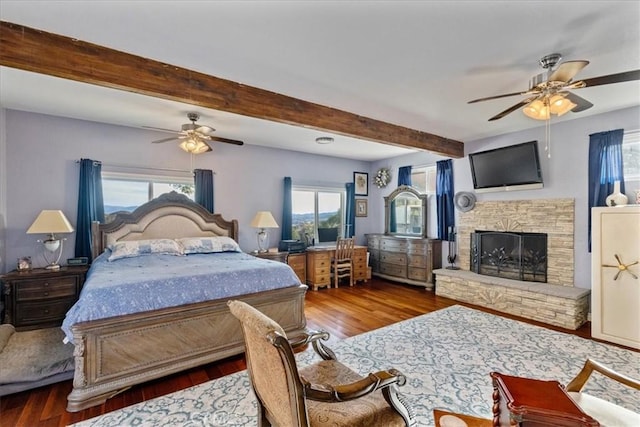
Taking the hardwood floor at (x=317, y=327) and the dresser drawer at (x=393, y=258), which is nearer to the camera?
the hardwood floor at (x=317, y=327)

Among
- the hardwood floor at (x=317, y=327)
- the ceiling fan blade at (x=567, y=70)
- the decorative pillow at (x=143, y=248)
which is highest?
the ceiling fan blade at (x=567, y=70)

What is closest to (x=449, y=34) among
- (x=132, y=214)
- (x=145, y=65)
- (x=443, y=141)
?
(x=145, y=65)

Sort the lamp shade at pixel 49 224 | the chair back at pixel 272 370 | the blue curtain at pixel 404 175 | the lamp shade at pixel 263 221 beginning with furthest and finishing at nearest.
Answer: the blue curtain at pixel 404 175 → the lamp shade at pixel 263 221 → the lamp shade at pixel 49 224 → the chair back at pixel 272 370

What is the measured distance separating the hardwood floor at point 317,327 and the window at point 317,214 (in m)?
1.32

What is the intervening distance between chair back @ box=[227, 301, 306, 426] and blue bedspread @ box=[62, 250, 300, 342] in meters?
1.53

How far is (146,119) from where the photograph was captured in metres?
4.22

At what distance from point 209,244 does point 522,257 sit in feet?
16.3

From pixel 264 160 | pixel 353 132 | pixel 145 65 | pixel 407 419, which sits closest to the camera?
pixel 407 419

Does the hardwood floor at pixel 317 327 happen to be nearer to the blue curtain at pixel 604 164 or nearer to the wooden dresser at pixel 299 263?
the wooden dresser at pixel 299 263

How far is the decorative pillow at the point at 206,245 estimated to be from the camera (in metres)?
4.47

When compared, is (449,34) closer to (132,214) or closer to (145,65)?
(145,65)

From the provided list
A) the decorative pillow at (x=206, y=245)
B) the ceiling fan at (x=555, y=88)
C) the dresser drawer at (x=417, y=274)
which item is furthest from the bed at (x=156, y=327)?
the dresser drawer at (x=417, y=274)

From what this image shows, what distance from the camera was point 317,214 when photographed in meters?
6.83

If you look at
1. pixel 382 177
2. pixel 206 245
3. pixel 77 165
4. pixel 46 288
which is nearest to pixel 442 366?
pixel 206 245
